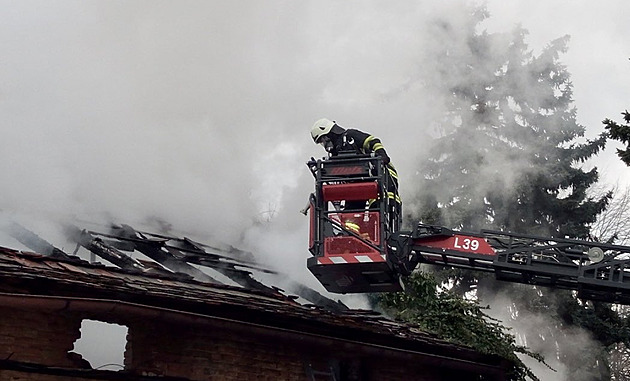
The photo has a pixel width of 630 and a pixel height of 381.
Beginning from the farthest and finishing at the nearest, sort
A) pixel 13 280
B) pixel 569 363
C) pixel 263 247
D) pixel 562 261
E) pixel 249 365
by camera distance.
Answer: pixel 569 363
pixel 263 247
pixel 562 261
pixel 249 365
pixel 13 280

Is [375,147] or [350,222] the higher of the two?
[375,147]

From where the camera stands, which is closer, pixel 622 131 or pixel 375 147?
pixel 375 147

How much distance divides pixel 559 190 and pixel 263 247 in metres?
11.3

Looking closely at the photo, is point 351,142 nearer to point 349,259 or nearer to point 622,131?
point 349,259

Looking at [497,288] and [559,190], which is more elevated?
[559,190]

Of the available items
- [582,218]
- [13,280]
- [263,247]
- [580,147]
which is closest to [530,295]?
[582,218]

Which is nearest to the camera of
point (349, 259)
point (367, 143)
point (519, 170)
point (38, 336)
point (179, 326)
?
point (38, 336)

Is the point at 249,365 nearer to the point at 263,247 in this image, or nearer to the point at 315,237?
the point at 315,237

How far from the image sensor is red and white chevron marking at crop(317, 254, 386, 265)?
373 inches

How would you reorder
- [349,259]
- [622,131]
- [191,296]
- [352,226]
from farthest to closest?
[622,131]
[352,226]
[349,259]
[191,296]

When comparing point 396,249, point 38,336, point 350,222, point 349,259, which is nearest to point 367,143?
point 350,222

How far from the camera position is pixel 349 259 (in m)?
9.56

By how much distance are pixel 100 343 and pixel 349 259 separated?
2.81 m

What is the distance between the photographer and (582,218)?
2100 centimetres
